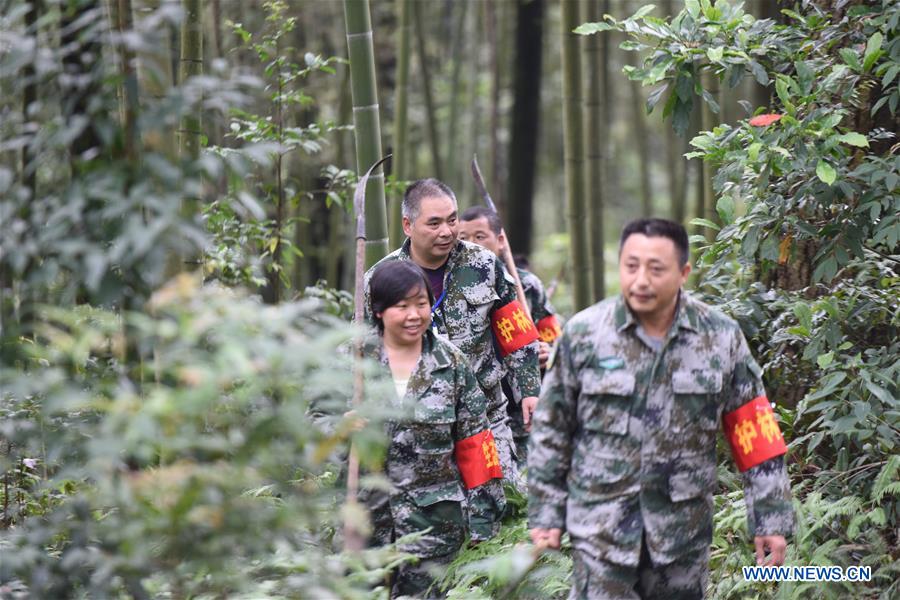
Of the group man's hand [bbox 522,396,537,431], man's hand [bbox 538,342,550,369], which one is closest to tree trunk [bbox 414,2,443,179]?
man's hand [bbox 538,342,550,369]

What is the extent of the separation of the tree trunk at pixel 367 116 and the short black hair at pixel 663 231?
9.30ft

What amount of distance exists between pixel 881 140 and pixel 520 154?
847 cm

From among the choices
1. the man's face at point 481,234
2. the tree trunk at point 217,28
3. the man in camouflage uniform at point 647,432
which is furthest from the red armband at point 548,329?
the tree trunk at point 217,28

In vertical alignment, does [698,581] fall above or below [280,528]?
below

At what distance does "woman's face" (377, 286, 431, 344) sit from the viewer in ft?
14.3

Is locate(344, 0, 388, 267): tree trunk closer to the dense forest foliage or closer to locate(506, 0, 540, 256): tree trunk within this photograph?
the dense forest foliage

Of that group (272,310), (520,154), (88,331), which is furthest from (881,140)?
(520,154)

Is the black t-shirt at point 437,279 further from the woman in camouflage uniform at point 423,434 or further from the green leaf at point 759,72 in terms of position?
the green leaf at point 759,72

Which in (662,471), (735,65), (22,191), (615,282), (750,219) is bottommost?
(615,282)

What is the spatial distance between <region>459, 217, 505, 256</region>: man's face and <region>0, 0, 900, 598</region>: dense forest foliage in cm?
49

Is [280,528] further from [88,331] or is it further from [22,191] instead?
[22,191]

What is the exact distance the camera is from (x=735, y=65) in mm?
4699

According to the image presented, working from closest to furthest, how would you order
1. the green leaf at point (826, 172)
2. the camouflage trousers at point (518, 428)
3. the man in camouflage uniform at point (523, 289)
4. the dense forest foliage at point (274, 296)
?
the dense forest foliage at point (274, 296)
the green leaf at point (826, 172)
the camouflage trousers at point (518, 428)
the man in camouflage uniform at point (523, 289)

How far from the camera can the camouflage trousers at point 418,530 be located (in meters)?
4.43
